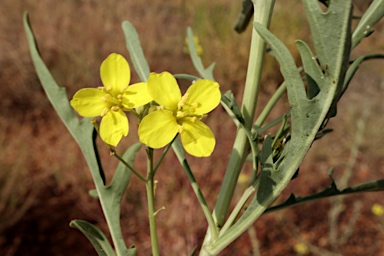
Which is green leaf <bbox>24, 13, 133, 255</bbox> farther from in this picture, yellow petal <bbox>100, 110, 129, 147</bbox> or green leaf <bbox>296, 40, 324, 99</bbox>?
green leaf <bbox>296, 40, 324, 99</bbox>

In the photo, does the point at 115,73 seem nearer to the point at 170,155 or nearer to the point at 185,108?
the point at 185,108

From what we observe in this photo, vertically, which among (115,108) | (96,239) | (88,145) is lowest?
(96,239)

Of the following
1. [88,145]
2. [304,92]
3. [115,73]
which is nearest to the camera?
[304,92]

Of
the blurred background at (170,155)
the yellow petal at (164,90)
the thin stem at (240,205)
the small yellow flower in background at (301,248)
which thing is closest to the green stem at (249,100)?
the thin stem at (240,205)

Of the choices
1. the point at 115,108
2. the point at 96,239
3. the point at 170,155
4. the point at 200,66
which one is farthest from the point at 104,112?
the point at 170,155

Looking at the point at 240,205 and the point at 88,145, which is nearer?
the point at 240,205

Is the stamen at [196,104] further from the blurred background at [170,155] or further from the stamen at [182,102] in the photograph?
the blurred background at [170,155]

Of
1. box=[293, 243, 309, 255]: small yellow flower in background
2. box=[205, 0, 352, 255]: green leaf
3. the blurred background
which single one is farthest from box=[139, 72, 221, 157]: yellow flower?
box=[293, 243, 309, 255]: small yellow flower in background
